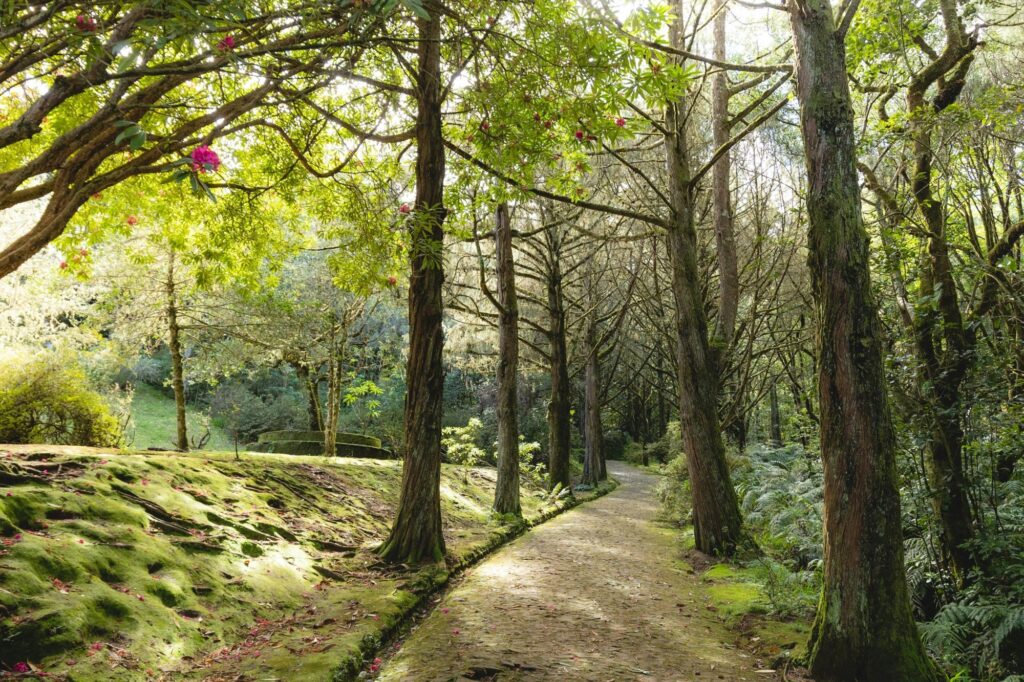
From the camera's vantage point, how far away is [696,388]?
332 inches

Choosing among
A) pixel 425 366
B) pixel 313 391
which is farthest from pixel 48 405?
pixel 313 391

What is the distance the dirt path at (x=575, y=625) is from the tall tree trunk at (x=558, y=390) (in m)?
6.72

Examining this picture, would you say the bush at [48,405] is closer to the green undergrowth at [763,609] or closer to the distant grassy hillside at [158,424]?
the green undergrowth at [763,609]

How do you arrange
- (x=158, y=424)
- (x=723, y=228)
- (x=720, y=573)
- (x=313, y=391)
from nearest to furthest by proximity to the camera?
(x=720, y=573) → (x=723, y=228) → (x=313, y=391) → (x=158, y=424)

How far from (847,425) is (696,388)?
4385mm

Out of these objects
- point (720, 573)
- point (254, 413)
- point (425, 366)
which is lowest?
point (720, 573)

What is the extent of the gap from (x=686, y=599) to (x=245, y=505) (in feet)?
17.6

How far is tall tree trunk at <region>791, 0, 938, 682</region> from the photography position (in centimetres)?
386

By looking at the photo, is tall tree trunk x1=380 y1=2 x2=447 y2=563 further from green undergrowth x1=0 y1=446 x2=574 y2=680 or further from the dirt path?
the dirt path

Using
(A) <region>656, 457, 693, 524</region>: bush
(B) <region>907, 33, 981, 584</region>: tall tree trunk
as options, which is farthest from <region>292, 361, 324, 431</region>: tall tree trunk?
(B) <region>907, 33, 981, 584</region>: tall tree trunk

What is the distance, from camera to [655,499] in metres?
17.6

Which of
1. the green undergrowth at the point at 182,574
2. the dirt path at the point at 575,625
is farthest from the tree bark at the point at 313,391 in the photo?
the dirt path at the point at 575,625

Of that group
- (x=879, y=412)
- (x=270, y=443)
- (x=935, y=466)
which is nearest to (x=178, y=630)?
(x=879, y=412)

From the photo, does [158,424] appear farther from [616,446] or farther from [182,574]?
[616,446]
